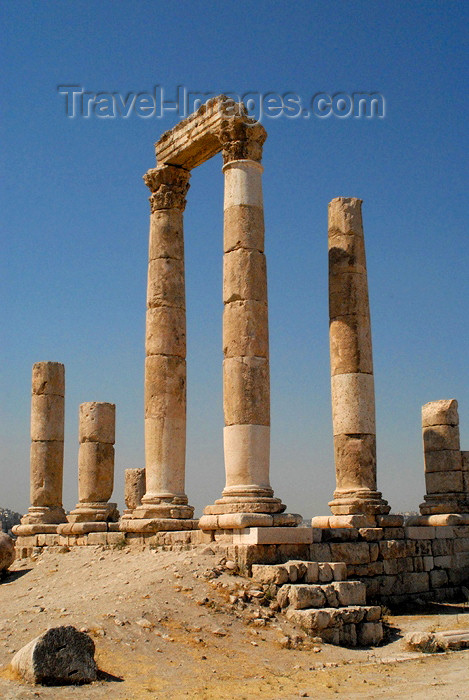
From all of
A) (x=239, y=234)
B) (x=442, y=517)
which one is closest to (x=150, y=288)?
(x=239, y=234)

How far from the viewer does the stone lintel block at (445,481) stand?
23359mm

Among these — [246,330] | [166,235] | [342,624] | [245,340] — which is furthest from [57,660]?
[166,235]

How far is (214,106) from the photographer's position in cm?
2044

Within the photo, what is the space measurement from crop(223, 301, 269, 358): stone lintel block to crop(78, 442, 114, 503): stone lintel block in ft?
25.4

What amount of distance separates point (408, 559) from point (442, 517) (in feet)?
11.2

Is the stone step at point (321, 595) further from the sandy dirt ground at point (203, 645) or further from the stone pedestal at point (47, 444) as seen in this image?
the stone pedestal at point (47, 444)

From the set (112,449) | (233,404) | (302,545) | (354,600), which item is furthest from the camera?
(112,449)

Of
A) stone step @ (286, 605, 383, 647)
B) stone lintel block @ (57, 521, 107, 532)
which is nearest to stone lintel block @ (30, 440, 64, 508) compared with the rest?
stone lintel block @ (57, 521, 107, 532)

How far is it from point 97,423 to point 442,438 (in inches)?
391

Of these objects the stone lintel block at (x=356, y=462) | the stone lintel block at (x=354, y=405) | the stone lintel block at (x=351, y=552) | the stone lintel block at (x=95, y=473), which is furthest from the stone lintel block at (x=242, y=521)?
the stone lintel block at (x=95, y=473)

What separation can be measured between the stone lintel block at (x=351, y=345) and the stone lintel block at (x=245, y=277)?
2854 mm

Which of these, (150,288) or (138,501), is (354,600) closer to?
(150,288)

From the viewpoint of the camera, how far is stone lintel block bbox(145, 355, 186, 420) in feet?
69.5

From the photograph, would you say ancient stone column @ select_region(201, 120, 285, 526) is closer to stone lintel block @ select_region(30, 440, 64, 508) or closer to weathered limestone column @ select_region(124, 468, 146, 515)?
weathered limestone column @ select_region(124, 468, 146, 515)
